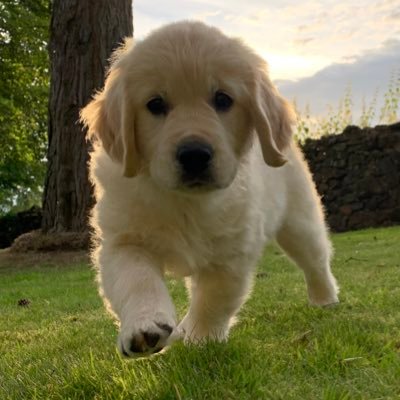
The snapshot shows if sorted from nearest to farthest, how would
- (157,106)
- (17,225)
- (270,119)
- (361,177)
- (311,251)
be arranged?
1. (157,106)
2. (270,119)
3. (311,251)
4. (361,177)
5. (17,225)

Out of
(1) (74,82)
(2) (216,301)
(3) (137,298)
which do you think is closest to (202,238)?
(2) (216,301)

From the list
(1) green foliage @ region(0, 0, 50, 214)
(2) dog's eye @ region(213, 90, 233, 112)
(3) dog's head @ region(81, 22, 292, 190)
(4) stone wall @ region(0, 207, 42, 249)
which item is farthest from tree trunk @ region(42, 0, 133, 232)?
(4) stone wall @ region(0, 207, 42, 249)

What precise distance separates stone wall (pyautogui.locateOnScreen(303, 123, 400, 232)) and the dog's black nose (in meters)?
12.4

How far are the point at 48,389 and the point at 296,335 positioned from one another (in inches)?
54.2

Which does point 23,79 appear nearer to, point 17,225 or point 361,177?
point 17,225

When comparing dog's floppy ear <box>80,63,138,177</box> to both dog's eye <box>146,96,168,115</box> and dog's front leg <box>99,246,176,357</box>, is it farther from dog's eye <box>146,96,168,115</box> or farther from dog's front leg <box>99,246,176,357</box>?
dog's front leg <box>99,246,176,357</box>

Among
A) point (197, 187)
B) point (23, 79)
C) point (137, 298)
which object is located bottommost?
point (137, 298)

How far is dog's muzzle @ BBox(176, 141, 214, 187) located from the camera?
2.66m

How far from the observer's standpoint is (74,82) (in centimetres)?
1041

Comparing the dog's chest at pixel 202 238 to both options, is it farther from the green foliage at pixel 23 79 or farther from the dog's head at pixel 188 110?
the green foliage at pixel 23 79

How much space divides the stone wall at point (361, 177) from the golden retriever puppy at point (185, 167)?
11712 mm

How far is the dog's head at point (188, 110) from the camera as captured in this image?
108 inches

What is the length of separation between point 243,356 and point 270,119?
3.91ft

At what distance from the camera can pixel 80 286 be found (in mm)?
7285
